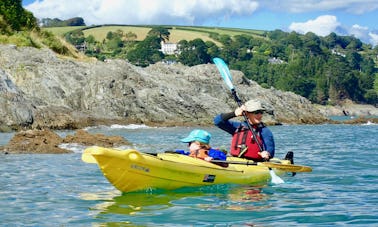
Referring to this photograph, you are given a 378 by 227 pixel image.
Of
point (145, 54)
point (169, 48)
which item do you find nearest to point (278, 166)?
point (145, 54)

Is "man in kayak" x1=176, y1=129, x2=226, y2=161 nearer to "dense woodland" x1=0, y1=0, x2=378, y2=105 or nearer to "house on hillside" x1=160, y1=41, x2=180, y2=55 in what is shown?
"dense woodland" x1=0, y1=0, x2=378, y2=105

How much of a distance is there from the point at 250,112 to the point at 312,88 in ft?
359

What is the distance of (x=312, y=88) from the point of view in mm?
119062

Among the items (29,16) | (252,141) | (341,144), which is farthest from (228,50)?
(252,141)

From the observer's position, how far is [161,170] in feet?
33.9

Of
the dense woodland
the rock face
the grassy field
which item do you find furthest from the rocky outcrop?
the grassy field

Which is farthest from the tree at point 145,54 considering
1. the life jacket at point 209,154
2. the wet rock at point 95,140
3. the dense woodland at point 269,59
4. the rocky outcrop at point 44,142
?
the life jacket at point 209,154

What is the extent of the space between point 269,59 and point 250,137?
146377 millimetres

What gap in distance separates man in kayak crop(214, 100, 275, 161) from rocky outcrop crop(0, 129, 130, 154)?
285 inches

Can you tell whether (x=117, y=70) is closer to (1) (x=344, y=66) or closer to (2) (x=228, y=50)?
(1) (x=344, y=66)

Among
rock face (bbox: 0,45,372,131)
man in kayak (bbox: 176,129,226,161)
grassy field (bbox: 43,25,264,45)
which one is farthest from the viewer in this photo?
grassy field (bbox: 43,25,264,45)

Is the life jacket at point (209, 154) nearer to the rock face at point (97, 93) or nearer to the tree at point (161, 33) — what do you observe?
the rock face at point (97, 93)

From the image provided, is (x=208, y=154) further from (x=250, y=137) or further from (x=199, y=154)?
(x=250, y=137)

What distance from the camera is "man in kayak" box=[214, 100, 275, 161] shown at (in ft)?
39.8
